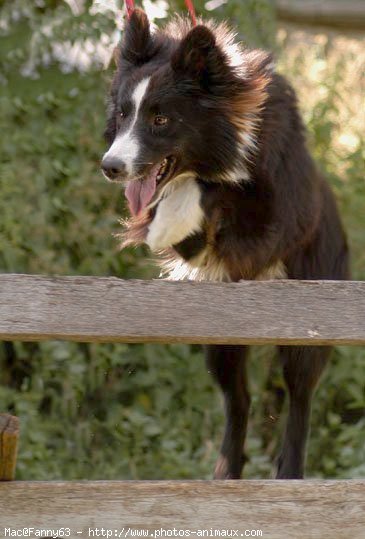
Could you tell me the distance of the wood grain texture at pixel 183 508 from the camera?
8.87 feet

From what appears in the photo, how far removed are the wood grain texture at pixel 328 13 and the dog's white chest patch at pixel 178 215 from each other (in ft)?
13.7

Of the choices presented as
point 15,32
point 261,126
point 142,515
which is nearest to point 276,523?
point 142,515

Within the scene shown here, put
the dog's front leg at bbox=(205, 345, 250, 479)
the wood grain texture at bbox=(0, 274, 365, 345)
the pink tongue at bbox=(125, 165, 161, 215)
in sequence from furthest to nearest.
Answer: the dog's front leg at bbox=(205, 345, 250, 479) → the pink tongue at bbox=(125, 165, 161, 215) → the wood grain texture at bbox=(0, 274, 365, 345)

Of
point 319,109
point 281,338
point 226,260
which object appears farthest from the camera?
point 319,109

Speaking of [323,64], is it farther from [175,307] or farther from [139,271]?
[175,307]

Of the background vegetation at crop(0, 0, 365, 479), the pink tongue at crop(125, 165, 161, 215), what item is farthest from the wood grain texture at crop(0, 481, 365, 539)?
the background vegetation at crop(0, 0, 365, 479)

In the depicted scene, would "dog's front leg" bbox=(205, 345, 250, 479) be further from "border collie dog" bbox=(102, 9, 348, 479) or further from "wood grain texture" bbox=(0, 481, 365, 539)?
"wood grain texture" bbox=(0, 481, 365, 539)

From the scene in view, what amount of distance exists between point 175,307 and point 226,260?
3.37 feet

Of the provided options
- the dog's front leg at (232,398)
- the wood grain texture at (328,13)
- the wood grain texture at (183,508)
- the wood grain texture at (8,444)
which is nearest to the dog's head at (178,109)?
the dog's front leg at (232,398)

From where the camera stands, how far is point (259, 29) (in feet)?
19.3

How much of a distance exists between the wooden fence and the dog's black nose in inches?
28.2

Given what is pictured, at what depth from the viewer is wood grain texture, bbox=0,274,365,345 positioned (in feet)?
8.21

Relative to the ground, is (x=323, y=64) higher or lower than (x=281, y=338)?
lower

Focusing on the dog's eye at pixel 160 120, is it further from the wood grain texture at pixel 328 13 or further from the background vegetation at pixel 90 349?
the wood grain texture at pixel 328 13
